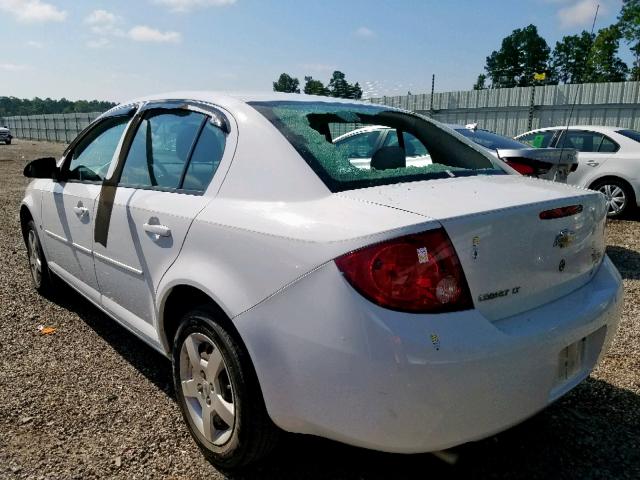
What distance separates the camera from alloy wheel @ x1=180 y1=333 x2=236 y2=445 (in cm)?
210

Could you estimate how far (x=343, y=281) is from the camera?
1.61m

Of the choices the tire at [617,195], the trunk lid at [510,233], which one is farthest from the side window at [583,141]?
the trunk lid at [510,233]

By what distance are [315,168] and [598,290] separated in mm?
1266

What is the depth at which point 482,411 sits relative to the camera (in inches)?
64.9

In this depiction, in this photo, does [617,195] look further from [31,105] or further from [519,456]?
[31,105]

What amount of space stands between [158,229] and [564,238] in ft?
5.62

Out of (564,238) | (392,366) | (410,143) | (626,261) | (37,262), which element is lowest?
(626,261)

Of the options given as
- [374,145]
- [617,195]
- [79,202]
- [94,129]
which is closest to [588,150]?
[617,195]

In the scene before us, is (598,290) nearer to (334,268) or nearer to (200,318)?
(334,268)

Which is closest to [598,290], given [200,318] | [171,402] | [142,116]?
[200,318]

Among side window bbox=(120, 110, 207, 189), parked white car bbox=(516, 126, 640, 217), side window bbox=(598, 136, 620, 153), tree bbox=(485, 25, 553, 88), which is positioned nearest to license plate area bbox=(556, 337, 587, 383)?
side window bbox=(120, 110, 207, 189)

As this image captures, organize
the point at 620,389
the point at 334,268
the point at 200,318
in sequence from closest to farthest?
the point at 334,268 → the point at 200,318 → the point at 620,389

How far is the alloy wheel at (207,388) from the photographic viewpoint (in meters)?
2.10

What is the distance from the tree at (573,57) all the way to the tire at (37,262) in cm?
418
